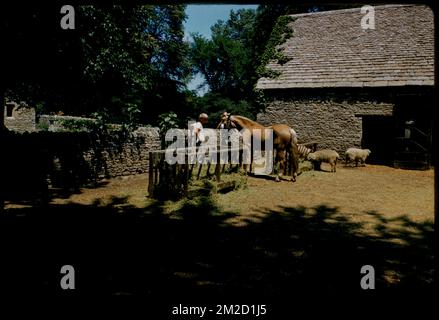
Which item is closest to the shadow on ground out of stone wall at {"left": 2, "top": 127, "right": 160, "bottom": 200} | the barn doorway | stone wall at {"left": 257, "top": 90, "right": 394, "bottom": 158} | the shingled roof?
stone wall at {"left": 2, "top": 127, "right": 160, "bottom": 200}

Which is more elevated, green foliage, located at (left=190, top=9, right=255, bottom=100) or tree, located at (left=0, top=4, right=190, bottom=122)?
green foliage, located at (left=190, top=9, right=255, bottom=100)

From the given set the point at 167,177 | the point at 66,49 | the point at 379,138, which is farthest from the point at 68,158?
the point at 379,138

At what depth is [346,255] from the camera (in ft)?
18.7

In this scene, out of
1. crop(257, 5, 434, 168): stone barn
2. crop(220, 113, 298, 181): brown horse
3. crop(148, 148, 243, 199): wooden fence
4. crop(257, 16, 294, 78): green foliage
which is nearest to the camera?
crop(148, 148, 243, 199): wooden fence

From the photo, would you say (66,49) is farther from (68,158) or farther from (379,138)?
(379,138)

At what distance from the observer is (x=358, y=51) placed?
63.7 ft

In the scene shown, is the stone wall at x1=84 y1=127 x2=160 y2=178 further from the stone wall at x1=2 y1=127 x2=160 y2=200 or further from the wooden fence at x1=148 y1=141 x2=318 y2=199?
the wooden fence at x1=148 y1=141 x2=318 y2=199

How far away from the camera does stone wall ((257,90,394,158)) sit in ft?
58.6

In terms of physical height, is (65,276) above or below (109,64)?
below

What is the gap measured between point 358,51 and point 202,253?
17380 mm

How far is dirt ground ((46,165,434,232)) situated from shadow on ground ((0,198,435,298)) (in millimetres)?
550
